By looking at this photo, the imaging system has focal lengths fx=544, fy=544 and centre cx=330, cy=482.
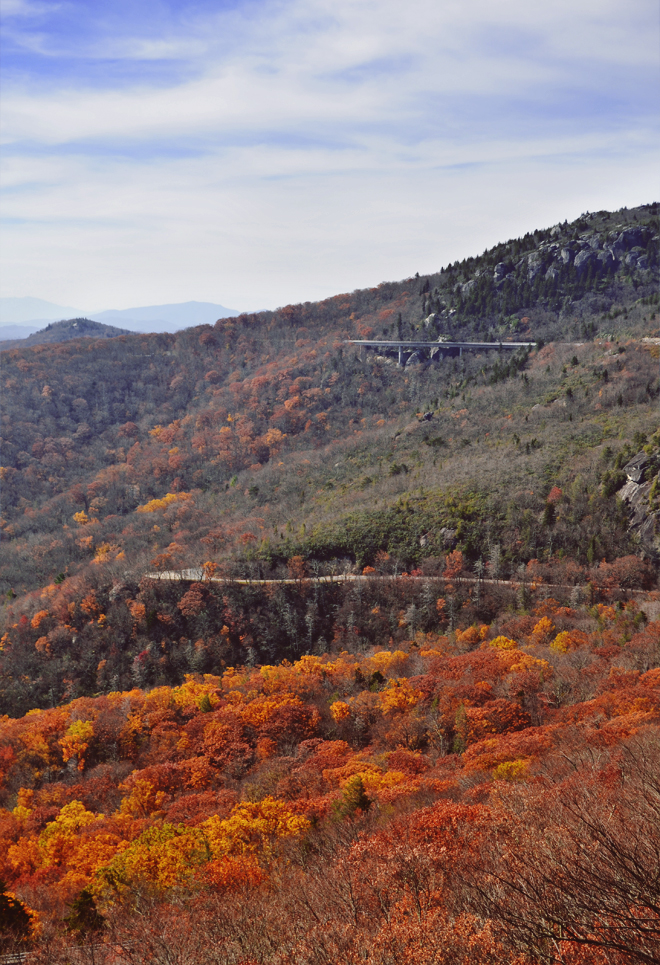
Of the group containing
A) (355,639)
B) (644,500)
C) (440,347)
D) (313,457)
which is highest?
(440,347)

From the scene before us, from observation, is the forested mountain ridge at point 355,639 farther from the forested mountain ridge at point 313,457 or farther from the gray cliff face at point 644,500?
the forested mountain ridge at point 313,457

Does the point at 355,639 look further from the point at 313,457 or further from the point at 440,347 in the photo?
the point at 440,347

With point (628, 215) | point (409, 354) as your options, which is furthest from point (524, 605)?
point (628, 215)

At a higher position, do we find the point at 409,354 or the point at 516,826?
the point at 409,354

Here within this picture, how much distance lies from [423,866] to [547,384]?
337 ft

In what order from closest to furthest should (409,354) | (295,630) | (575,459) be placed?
(295,630) → (575,459) → (409,354)

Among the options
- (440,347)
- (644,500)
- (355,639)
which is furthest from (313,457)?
(644,500)

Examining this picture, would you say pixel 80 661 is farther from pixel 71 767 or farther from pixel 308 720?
pixel 308 720

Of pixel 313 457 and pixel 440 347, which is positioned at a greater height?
pixel 440 347

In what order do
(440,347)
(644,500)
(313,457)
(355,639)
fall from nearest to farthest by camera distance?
(644,500) → (355,639) → (313,457) → (440,347)

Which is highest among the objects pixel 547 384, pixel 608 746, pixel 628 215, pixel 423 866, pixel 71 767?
pixel 628 215

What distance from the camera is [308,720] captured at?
50.9 m

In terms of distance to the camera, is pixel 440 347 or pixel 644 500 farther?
pixel 440 347

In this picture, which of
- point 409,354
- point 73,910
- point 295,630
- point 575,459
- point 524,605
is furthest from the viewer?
point 409,354
